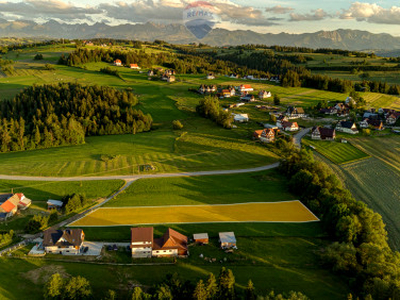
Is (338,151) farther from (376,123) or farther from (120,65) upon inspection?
(120,65)

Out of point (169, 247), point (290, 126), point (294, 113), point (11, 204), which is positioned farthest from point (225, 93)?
point (169, 247)

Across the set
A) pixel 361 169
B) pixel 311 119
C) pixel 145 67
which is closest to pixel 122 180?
pixel 361 169

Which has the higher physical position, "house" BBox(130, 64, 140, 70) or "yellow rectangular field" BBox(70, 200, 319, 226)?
"house" BBox(130, 64, 140, 70)

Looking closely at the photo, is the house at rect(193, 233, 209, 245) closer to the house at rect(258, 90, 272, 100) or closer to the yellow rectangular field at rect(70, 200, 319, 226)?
the yellow rectangular field at rect(70, 200, 319, 226)

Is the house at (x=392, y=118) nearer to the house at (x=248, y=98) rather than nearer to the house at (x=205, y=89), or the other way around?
the house at (x=248, y=98)

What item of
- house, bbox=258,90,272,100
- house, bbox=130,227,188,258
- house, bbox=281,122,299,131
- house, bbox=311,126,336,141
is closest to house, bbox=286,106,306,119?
house, bbox=281,122,299,131

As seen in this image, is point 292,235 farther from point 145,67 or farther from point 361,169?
point 145,67
